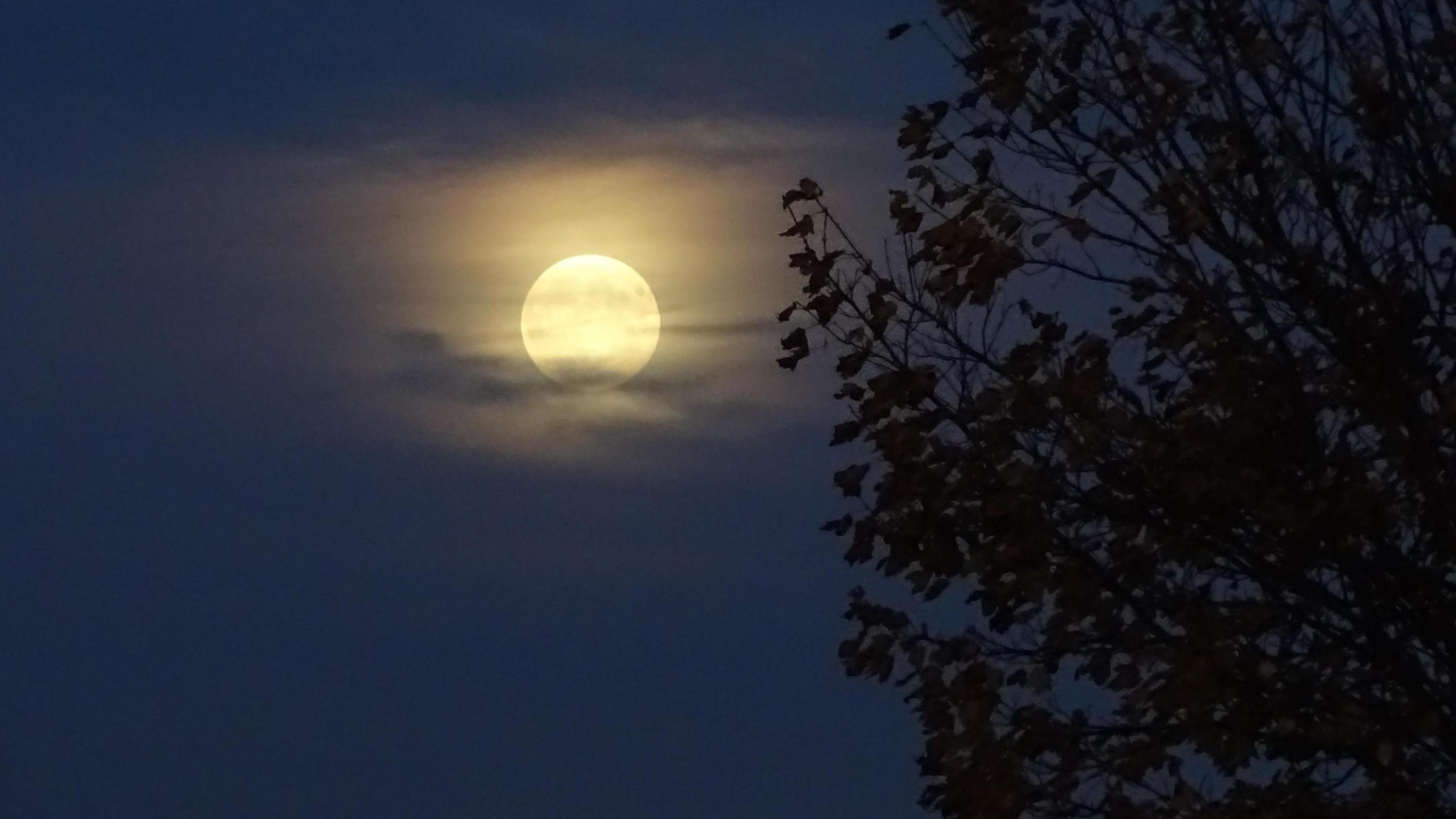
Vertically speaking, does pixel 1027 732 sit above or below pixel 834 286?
below

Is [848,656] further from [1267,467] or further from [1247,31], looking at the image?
[1247,31]

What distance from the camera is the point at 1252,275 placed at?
990 centimetres

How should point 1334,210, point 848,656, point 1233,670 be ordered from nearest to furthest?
point 1233,670 < point 1334,210 < point 848,656

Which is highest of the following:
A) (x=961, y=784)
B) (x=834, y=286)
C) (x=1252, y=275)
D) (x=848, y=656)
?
(x=834, y=286)

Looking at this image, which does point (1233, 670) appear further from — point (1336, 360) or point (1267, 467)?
point (1336, 360)

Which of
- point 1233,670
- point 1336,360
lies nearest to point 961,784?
point 1233,670

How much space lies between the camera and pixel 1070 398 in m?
9.85

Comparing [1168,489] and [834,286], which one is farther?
[834,286]

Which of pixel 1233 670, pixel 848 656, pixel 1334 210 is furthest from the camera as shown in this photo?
pixel 848 656

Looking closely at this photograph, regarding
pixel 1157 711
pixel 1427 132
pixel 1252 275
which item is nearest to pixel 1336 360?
pixel 1252 275

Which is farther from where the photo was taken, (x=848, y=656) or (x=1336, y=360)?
(x=848, y=656)

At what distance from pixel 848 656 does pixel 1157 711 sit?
1675 mm

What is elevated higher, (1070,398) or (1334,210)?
Answer: (1334,210)

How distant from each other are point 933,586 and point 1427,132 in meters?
3.24
